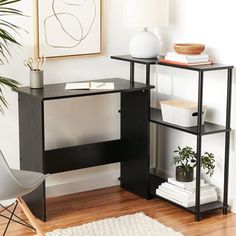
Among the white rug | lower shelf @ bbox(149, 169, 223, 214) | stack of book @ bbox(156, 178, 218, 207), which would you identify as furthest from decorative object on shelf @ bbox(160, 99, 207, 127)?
the white rug

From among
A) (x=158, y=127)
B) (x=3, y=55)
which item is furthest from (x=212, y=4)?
(x=3, y=55)

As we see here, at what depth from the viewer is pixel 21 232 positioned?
3826 millimetres

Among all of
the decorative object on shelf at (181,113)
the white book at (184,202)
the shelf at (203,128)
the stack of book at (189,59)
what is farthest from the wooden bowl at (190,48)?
the white book at (184,202)

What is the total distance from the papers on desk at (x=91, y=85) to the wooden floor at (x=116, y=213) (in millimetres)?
812

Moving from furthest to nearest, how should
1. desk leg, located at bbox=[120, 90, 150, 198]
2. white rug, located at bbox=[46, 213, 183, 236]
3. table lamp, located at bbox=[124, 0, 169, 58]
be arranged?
desk leg, located at bbox=[120, 90, 150, 198], table lamp, located at bbox=[124, 0, 169, 58], white rug, located at bbox=[46, 213, 183, 236]

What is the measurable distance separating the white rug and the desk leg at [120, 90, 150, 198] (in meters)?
0.47

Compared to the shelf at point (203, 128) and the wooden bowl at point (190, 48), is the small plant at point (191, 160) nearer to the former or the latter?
the shelf at point (203, 128)

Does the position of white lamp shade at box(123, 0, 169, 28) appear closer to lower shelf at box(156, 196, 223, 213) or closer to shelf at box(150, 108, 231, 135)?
shelf at box(150, 108, 231, 135)

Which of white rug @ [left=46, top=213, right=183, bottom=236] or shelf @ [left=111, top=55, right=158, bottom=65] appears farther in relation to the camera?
shelf @ [left=111, top=55, right=158, bottom=65]

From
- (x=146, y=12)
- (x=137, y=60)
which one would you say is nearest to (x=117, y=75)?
(x=137, y=60)

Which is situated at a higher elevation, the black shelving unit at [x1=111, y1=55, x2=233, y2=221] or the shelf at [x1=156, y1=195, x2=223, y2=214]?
the black shelving unit at [x1=111, y1=55, x2=233, y2=221]

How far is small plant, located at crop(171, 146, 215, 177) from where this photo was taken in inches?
164

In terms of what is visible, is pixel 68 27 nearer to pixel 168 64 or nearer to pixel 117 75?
pixel 117 75

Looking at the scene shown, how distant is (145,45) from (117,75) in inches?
19.4
